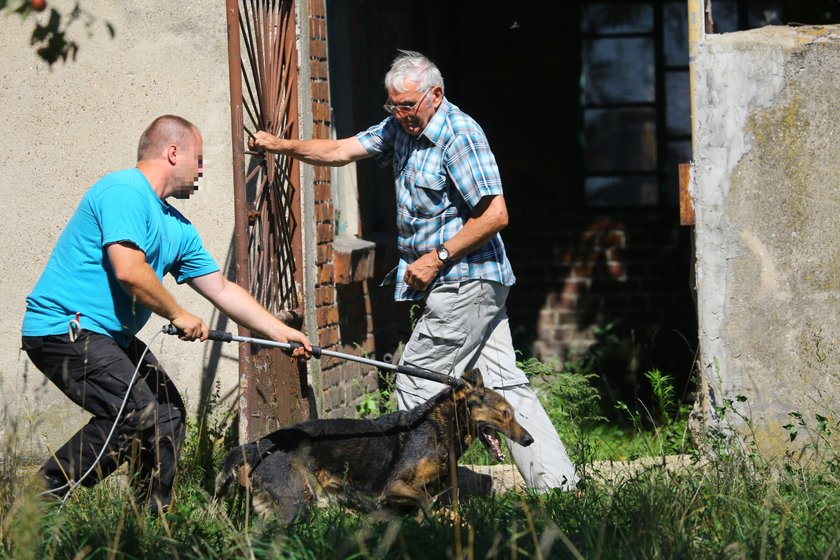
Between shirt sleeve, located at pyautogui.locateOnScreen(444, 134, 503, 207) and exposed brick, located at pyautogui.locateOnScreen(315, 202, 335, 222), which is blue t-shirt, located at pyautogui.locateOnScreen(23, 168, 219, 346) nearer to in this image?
shirt sleeve, located at pyautogui.locateOnScreen(444, 134, 503, 207)

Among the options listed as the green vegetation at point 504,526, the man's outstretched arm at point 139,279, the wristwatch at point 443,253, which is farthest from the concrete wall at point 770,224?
the man's outstretched arm at point 139,279

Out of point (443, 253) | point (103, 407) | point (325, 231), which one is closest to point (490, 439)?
point (443, 253)

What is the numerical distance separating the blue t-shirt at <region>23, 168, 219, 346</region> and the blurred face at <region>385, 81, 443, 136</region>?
3.97 ft

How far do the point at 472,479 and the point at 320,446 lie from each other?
1148 millimetres

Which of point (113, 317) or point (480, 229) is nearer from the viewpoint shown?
point (113, 317)

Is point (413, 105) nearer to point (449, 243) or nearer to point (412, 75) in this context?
point (412, 75)

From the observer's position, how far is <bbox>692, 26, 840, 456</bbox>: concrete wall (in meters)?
5.20

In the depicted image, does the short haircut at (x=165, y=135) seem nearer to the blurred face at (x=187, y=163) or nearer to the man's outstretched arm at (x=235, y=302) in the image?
the blurred face at (x=187, y=163)

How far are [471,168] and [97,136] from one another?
85.5 inches

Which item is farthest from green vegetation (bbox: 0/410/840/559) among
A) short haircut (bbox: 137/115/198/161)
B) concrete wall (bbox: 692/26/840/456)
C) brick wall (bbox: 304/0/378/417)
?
brick wall (bbox: 304/0/378/417)

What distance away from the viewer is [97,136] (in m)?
5.70

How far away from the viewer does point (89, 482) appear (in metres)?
4.45

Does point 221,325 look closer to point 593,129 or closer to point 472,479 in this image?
point 472,479

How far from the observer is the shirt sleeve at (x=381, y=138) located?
530cm
